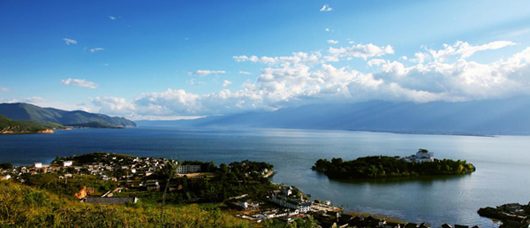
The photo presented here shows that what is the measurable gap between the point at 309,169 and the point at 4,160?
31585mm

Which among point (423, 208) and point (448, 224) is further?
point (423, 208)

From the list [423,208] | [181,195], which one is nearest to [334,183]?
[423,208]

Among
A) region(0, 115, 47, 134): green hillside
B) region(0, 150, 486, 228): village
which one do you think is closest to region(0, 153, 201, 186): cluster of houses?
region(0, 150, 486, 228): village

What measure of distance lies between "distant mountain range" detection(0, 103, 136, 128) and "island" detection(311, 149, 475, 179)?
137 meters

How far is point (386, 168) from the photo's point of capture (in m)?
29.0

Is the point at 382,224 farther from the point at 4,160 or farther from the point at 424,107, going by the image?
the point at 424,107

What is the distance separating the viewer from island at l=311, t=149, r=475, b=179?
2764 cm

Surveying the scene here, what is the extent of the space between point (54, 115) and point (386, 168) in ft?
593

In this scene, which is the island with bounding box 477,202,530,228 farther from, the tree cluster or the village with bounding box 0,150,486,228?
the tree cluster

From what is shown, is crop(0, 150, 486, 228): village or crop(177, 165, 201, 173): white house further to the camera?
crop(177, 165, 201, 173): white house

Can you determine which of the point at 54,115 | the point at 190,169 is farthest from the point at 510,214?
the point at 54,115

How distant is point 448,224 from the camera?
14578 millimetres

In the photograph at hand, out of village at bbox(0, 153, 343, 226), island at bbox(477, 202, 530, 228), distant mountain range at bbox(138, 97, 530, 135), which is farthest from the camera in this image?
distant mountain range at bbox(138, 97, 530, 135)

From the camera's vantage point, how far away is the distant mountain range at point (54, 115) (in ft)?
463
